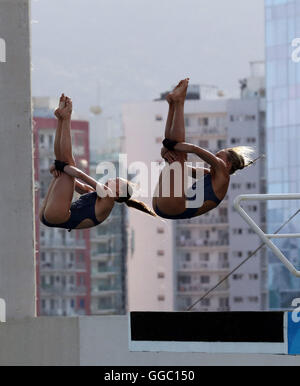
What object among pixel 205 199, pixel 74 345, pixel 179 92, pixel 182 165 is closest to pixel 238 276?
pixel 205 199

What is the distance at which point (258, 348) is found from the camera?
1443 cm

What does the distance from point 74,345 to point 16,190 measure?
→ 191 centimetres

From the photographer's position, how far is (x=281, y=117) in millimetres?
107062

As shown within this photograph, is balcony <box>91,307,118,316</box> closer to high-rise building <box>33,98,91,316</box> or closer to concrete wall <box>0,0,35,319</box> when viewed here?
high-rise building <box>33,98,91,316</box>

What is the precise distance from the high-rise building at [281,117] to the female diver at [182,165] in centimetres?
8414

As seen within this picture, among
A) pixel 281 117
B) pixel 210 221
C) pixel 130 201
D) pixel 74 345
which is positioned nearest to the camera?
pixel 74 345

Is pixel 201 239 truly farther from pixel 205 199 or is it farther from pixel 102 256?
pixel 205 199

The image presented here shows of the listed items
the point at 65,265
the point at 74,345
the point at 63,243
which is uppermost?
the point at 63,243

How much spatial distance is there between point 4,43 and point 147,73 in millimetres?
146878

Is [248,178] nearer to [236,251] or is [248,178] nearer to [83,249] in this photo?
[236,251]

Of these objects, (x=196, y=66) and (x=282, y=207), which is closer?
(x=282, y=207)

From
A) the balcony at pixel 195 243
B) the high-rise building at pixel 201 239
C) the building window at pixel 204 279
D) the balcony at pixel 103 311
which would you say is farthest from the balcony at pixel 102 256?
the building window at pixel 204 279
